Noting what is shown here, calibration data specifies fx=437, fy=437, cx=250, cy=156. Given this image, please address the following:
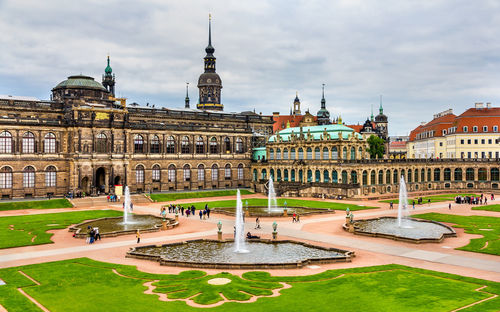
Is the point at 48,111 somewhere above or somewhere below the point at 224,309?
above

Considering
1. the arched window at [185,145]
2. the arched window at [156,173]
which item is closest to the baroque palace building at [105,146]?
the arched window at [185,145]

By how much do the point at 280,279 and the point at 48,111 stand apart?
73641 mm

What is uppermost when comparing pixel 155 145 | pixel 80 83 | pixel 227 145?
pixel 80 83

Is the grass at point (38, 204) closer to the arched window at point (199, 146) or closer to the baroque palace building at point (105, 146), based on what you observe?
the baroque palace building at point (105, 146)

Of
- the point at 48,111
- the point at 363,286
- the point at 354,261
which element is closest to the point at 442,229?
the point at 354,261

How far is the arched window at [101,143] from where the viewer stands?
8593 centimetres

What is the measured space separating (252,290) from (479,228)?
3510 cm

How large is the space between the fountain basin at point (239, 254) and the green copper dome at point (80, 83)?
5867 cm

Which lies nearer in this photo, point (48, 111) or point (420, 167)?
point (48, 111)

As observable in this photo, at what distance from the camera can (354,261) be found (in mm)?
36094

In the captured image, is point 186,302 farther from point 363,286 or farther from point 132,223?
point 132,223

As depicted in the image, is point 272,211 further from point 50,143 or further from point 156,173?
point 50,143

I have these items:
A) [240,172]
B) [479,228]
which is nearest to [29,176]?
[240,172]

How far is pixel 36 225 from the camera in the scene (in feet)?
178
